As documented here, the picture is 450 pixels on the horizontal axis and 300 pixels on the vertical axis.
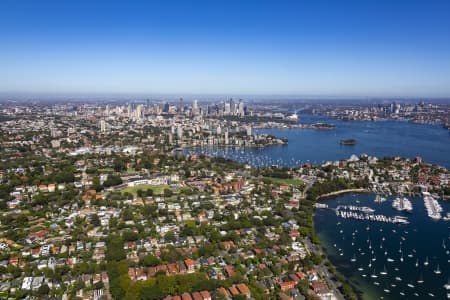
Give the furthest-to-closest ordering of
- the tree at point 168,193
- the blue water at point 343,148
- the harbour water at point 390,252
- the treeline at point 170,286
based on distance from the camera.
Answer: the blue water at point 343,148 < the tree at point 168,193 < the harbour water at point 390,252 < the treeline at point 170,286

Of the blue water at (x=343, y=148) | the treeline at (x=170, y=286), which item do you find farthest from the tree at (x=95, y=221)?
the blue water at (x=343, y=148)

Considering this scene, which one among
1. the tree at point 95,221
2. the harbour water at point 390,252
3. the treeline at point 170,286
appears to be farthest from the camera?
the tree at point 95,221

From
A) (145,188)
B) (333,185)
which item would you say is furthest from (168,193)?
(333,185)

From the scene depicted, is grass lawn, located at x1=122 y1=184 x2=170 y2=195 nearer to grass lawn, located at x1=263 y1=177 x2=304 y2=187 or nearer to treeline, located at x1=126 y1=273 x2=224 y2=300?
grass lawn, located at x1=263 y1=177 x2=304 y2=187

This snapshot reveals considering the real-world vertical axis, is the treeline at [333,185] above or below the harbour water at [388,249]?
above

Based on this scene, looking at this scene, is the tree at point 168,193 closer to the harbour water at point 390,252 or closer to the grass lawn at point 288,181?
the grass lawn at point 288,181

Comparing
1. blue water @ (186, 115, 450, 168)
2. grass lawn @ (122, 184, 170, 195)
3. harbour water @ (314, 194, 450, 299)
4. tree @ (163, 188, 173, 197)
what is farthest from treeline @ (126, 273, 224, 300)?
blue water @ (186, 115, 450, 168)

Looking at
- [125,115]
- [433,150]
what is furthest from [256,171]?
[125,115]
